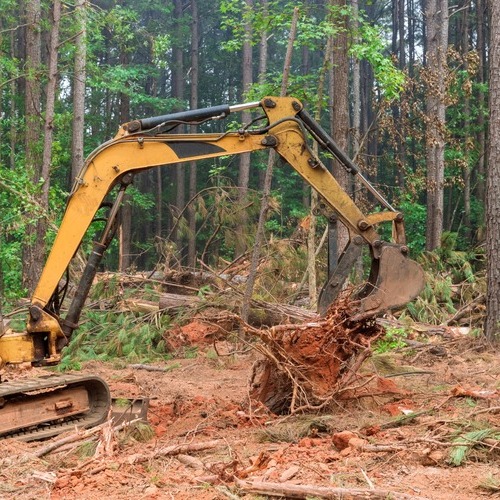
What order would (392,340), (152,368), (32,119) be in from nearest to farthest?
(152,368) < (392,340) < (32,119)

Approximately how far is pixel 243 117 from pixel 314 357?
21.0 metres

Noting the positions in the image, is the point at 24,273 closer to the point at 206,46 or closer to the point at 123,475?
the point at 123,475

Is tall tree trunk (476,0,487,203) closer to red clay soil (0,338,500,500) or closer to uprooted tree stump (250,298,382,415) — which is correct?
uprooted tree stump (250,298,382,415)

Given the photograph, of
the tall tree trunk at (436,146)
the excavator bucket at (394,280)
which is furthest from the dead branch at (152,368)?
the tall tree trunk at (436,146)

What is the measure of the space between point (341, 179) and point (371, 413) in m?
7.38

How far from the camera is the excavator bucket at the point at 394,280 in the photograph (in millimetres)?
7862

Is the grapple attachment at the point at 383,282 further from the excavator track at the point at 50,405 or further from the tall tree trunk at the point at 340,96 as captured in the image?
the tall tree trunk at the point at 340,96

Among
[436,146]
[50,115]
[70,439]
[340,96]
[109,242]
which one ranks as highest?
[50,115]

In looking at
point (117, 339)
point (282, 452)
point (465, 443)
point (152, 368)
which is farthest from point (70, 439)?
point (117, 339)

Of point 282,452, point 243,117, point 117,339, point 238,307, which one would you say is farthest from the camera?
point 243,117

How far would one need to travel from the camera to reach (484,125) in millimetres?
28594

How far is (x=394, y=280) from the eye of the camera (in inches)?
312

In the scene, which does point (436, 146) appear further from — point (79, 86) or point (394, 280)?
point (394, 280)

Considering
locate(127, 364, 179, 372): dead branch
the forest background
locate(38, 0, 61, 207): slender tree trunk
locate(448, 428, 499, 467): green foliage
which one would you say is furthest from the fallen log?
locate(448, 428, 499, 467): green foliage
